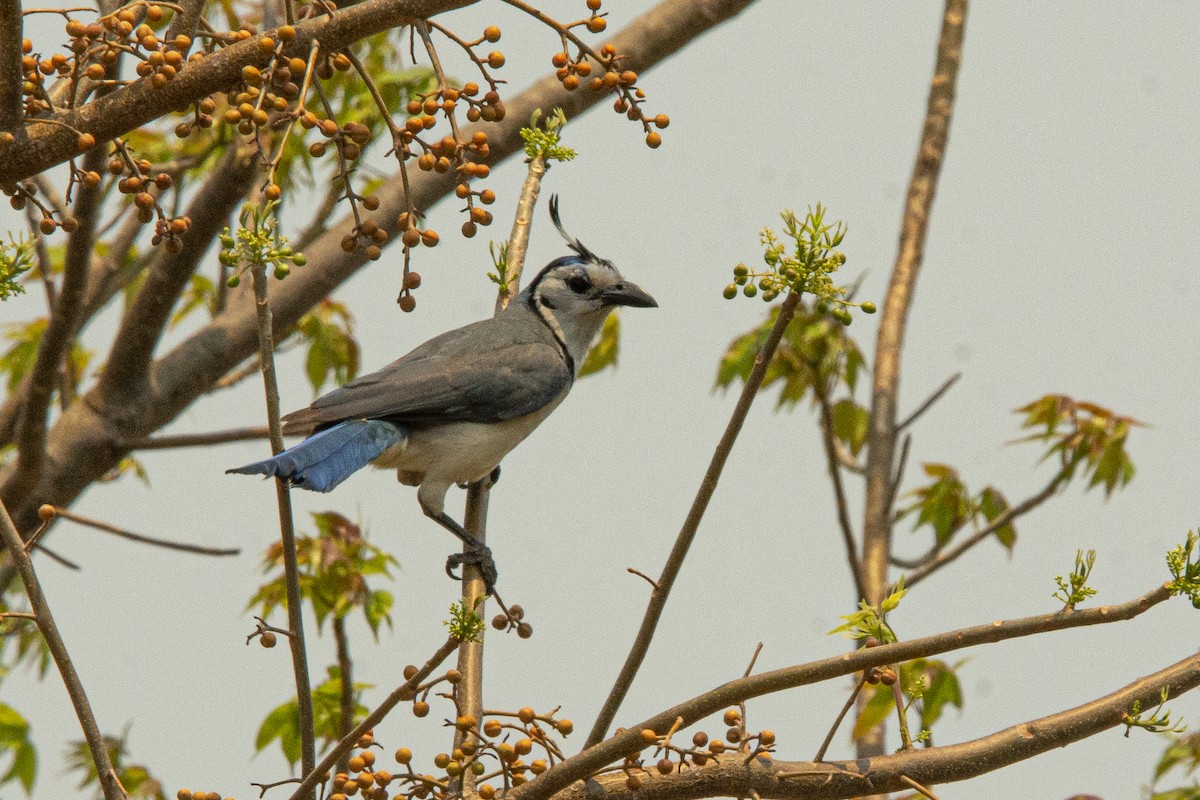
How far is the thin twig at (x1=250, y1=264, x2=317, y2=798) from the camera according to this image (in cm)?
246

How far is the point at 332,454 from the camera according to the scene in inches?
148

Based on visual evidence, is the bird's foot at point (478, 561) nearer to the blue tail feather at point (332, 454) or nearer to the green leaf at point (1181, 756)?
the blue tail feather at point (332, 454)

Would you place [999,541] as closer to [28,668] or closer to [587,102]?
[587,102]

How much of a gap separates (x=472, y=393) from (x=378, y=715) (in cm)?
255

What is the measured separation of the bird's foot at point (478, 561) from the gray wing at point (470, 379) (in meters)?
0.50

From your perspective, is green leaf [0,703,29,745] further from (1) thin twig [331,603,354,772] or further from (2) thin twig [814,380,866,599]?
(2) thin twig [814,380,866,599]

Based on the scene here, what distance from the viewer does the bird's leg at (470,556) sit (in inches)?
149

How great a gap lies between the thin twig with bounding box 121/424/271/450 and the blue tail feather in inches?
35.6

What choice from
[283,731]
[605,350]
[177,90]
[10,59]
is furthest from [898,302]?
[10,59]

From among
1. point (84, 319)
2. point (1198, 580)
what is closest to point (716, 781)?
point (1198, 580)

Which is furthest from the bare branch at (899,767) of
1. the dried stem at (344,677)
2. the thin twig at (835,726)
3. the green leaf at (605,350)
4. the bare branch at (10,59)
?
the green leaf at (605,350)

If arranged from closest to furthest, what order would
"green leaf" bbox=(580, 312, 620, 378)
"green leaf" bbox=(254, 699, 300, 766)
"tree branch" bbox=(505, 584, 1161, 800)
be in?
"tree branch" bbox=(505, 584, 1161, 800)
"green leaf" bbox=(254, 699, 300, 766)
"green leaf" bbox=(580, 312, 620, 378)

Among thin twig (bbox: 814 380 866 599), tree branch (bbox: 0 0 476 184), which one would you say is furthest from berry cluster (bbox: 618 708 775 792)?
thin twig (bbox: 814 380 866 599)

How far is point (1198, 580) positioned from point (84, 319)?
14.8 ft
